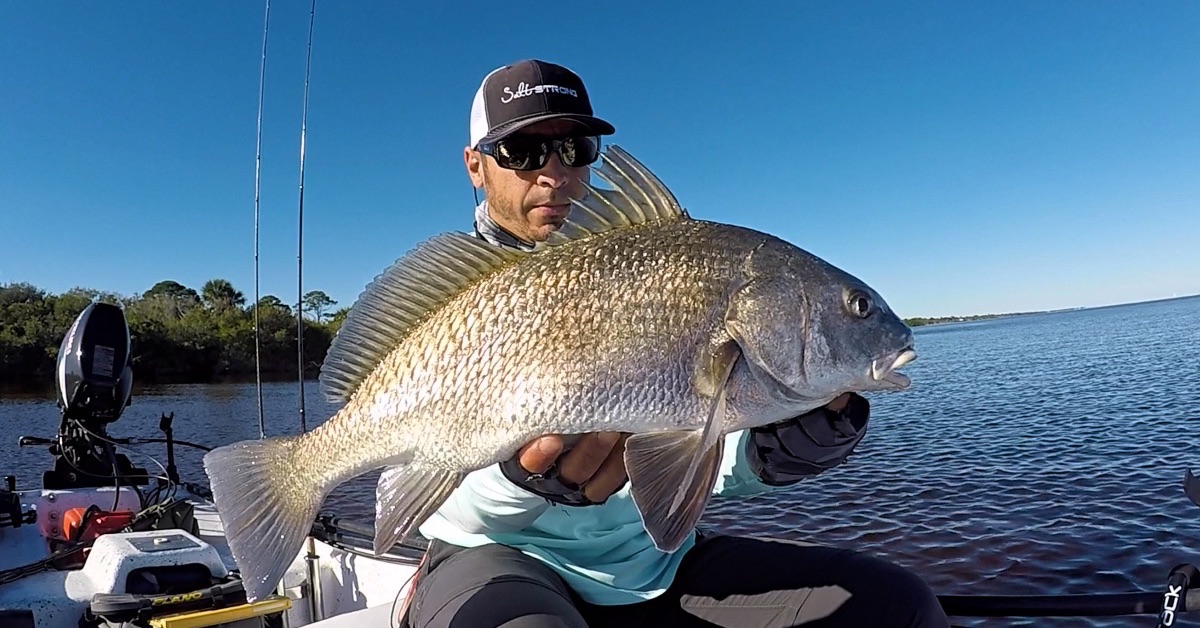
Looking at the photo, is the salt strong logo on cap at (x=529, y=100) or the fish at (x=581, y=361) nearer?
the fish at (x=581, y=361)

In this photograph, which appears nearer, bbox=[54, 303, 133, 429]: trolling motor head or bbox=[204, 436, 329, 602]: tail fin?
bbox=[204, 436, 329, 602]: tail fin

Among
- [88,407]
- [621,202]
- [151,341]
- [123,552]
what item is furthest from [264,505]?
[151,341]

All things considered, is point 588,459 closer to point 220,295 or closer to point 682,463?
point 682,463

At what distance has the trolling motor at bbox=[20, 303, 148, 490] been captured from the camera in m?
5.34

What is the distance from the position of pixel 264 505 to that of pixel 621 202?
1267 mm

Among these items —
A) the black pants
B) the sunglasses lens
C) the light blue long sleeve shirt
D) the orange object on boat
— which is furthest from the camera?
the orange object on boat

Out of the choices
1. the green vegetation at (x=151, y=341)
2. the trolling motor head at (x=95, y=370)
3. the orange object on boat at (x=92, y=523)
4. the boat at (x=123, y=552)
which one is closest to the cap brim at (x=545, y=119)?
the boat at (x=123, y=552)

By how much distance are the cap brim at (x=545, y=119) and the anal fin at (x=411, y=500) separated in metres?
1.42

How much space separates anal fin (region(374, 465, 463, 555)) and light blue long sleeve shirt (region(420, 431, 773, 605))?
46cm

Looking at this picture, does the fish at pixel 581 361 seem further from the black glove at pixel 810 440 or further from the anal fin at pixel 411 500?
the black glove at pixel 810 440

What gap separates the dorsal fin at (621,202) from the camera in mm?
2061

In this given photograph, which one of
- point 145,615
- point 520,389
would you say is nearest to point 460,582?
point 520,389

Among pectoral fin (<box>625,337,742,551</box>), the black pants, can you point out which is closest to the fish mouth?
pectoral fin (<box>625,337,742,551</box>)

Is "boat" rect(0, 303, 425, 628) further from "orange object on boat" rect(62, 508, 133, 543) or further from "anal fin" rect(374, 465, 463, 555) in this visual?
"anal fin" rect(374, 465, 463, 555)
